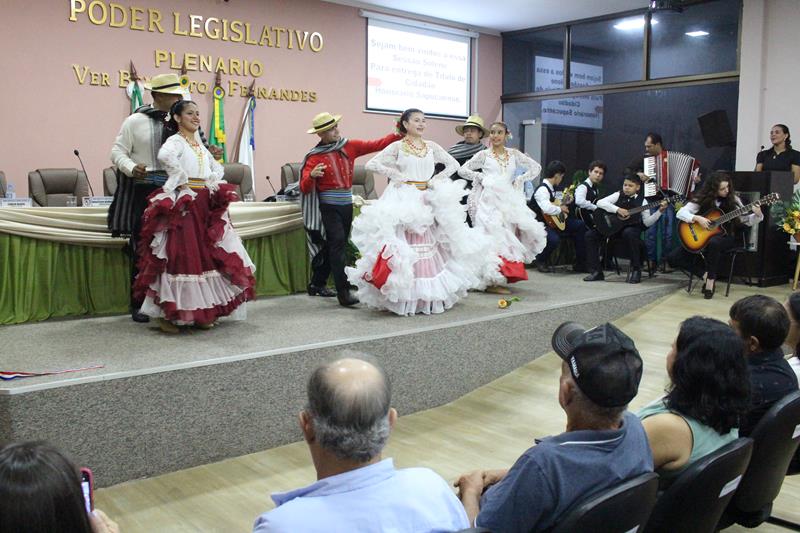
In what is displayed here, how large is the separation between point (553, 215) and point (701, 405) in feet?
18.5

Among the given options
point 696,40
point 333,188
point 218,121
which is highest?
point 696,40

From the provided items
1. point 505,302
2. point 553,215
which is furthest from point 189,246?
point 553,215

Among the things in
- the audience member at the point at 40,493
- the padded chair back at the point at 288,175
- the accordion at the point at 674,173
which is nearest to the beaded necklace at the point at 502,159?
the accordion at the point at 674,173

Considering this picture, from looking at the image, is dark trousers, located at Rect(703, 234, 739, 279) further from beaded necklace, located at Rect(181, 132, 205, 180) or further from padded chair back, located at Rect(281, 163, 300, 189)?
beaded necklace, located at Rect(181, 132, 205, 180)

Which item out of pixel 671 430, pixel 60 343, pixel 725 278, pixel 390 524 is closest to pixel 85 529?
pixel 390 524

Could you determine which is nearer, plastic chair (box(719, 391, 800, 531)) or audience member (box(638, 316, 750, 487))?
audience member (box(638, 316, 750, 487))

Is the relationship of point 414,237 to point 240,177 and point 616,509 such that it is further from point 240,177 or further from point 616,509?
point 616,509

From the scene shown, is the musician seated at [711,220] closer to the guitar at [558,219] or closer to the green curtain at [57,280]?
the guitar at [558,219]

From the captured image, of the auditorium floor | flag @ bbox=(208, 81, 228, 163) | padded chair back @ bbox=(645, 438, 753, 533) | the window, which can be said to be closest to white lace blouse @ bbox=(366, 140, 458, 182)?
the auditorium floor

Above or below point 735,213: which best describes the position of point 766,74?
above

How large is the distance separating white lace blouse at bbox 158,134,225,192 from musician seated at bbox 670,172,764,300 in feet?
13.4

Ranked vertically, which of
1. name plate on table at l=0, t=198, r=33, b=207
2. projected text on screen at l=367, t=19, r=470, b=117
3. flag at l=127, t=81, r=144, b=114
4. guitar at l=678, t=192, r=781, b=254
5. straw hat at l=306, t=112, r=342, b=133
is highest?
projected text on screen at l=367, t=19, r=470, b=117

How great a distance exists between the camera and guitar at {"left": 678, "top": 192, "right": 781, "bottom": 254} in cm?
633

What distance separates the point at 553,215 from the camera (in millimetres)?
7469
